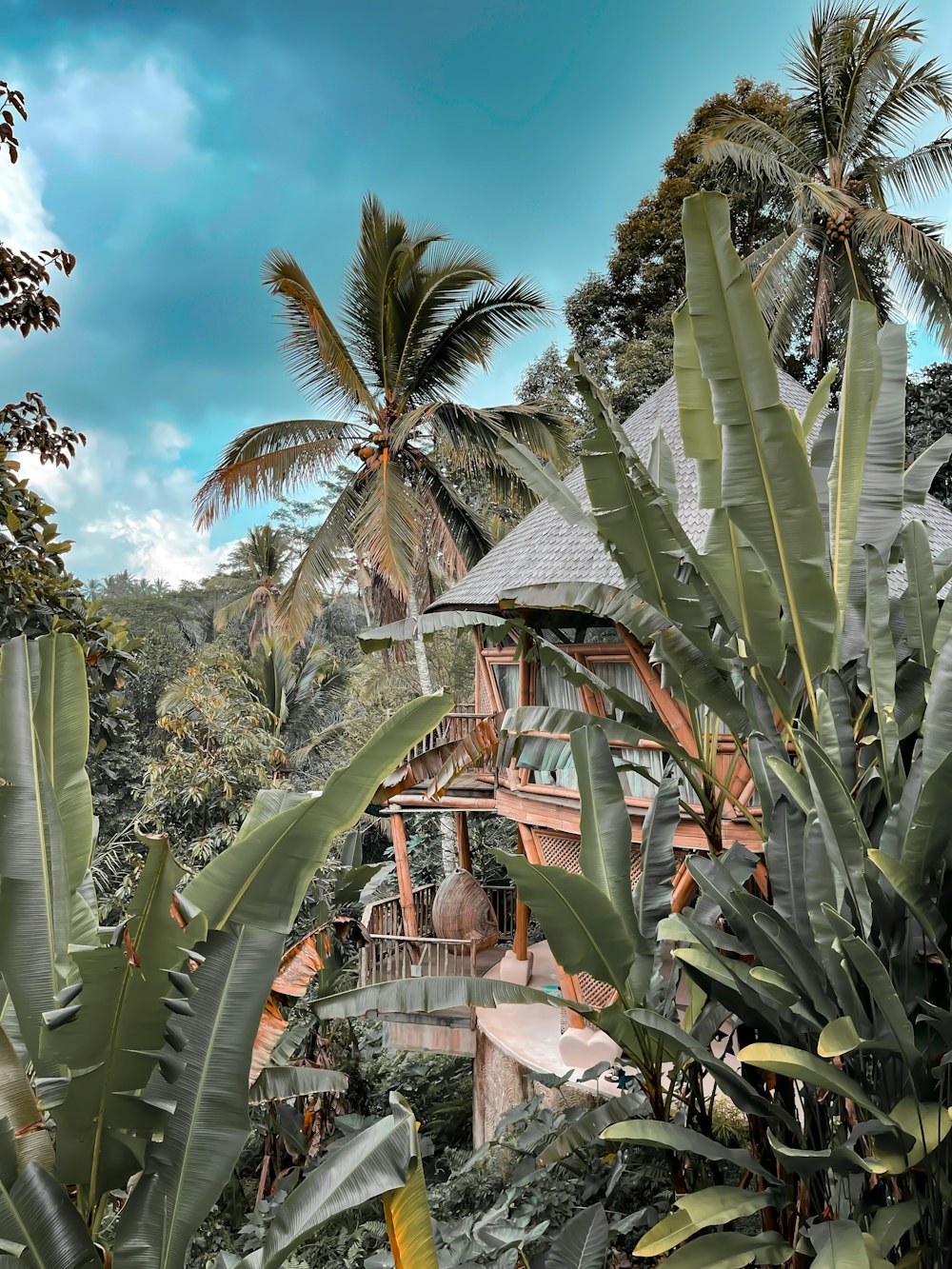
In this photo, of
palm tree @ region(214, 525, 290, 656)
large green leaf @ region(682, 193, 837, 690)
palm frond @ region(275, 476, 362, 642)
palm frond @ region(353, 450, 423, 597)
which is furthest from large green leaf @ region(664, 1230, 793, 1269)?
palm tree @ region(214, 525, 290, 656)

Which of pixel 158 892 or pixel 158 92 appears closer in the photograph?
pixel 158 892

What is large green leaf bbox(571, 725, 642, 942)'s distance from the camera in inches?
115

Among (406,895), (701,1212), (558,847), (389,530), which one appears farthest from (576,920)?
(389,530)

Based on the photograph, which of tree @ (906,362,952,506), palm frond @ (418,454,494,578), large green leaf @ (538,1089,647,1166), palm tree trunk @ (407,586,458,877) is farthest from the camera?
palm frond @ (418,454,494,578)

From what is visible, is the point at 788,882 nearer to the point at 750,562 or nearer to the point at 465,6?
the point at 750,562

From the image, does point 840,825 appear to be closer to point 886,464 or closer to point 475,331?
point 886,464

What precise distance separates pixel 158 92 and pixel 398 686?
3118 centimetres

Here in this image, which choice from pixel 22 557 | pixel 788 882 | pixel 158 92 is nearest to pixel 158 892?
pixel 788 882

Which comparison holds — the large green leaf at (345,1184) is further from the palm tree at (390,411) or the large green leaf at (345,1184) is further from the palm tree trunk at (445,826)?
the palm tree trunk at (445,826)

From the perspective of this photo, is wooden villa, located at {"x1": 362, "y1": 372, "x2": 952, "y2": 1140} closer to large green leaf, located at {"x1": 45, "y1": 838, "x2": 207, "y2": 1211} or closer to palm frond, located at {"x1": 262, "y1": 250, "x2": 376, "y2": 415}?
large green leaf, located at {"x1": 45, "y1": 838, "x2": 207, "y2": 1211}

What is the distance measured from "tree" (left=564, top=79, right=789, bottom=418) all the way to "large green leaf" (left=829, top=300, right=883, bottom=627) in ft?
48.5

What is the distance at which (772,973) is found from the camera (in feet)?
7.02

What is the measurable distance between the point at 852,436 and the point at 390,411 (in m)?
13.2

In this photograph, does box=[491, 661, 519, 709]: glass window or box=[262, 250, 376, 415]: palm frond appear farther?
box=[262, 250, 376, 415]: palm frond
